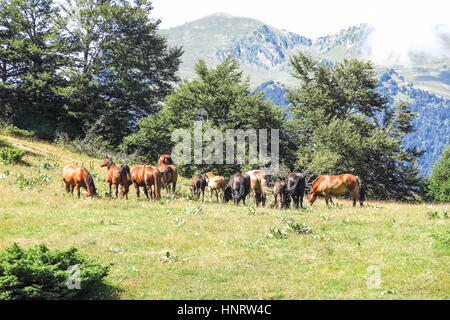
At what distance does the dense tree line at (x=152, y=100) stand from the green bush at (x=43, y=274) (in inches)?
1194

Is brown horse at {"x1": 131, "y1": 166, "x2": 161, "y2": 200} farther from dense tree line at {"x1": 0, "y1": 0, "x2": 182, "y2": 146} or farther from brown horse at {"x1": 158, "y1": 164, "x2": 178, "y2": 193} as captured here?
dense tree line at {"x1": 0, "y1": 0, "x2": 182, "y2": 146}

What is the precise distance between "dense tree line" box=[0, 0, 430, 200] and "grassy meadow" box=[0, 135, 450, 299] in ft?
73.6

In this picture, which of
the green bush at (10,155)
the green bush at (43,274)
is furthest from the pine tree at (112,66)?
the green bush at (43,274)

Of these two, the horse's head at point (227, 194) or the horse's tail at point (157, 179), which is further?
the horse's head at point (227, 194)

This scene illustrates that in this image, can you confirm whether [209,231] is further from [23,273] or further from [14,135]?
[14,135]

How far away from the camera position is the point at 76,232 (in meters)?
12.2

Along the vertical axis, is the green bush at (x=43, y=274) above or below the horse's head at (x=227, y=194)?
above

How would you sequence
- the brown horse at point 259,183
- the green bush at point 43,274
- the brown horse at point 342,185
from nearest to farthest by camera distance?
the green bush at point 43,274
the brown horse at point 342,185
the brown horse at point 259,183

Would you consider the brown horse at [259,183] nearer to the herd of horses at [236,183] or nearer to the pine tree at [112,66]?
the herd of horses at [236,183]

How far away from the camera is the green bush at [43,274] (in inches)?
255

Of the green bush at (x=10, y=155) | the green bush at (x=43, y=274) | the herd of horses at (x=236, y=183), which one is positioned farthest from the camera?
the green bush at (x=10, y=155)

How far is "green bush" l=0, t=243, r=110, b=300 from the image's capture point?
6.47 metres

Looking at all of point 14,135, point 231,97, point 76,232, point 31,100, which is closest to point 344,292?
point 76,232

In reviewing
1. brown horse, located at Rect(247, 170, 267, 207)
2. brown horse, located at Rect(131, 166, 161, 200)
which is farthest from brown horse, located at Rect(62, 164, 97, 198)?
brown horse, located at Rect(247, 170, 267, 207)
